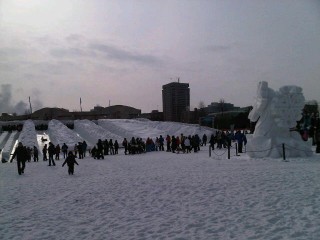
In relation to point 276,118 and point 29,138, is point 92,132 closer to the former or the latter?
point 29,138

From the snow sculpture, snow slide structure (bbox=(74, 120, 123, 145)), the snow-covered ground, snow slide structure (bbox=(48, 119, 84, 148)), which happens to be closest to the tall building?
snow slide structure (bbox=(74, 120, 123, 145))

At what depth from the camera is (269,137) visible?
19984 mm

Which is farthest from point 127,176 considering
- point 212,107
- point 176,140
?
point 212,107

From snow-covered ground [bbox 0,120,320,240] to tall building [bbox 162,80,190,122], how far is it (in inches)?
5208

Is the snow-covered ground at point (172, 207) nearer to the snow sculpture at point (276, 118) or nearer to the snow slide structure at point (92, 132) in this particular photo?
the snow sculpture at point (276, 118)

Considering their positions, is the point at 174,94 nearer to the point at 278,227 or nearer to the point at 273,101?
the point at 273,101

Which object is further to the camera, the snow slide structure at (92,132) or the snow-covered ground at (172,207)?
the snow slide structure at (92,132)

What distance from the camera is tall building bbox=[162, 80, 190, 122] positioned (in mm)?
147625

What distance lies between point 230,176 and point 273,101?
872 centimetres

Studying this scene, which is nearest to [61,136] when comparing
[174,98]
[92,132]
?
[92,132]

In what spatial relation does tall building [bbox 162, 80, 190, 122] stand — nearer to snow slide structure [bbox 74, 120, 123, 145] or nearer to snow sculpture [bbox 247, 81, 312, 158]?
snow slide structure [bbox 74, 120, 123, 145]

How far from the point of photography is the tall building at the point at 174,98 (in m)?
148

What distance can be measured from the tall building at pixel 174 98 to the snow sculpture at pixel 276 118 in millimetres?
123990

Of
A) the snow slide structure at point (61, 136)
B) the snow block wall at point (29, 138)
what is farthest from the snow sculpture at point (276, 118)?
the snow block wall at point (29, 138)
